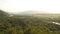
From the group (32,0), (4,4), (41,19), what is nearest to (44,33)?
(41,19)

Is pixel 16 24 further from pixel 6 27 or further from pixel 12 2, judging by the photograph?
pixel 12 2

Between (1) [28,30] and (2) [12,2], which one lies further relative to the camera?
(2) [12,2]

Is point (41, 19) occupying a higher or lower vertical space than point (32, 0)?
lower

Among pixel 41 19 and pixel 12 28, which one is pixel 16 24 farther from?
pixel 41 19

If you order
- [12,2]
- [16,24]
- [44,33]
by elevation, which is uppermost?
[12,2]

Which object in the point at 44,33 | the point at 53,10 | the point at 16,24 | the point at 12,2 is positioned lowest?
the point at 44,33

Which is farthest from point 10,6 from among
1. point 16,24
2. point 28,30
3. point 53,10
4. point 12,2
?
point 53,10
